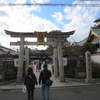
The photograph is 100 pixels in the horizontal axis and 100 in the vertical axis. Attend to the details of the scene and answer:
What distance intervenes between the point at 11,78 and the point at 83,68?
7864 millimetres

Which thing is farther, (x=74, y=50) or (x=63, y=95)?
(x=74, y=50)

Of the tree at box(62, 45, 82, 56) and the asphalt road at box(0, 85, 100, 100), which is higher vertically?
the tree at box(62, 45, 82, 56)

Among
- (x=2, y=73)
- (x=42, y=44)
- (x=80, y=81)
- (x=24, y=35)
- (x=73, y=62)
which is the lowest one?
(x=80, y=81)

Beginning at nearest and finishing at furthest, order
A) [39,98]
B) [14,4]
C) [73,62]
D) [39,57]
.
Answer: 1. [39,98]
2. [14,4]
3. [73,62]
4. [39,57]

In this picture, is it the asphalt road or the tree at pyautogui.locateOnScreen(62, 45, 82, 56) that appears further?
the tree at pyautogui.locateOnScreen(62, 45, 82, 56)

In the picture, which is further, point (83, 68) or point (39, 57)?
point (39, 57)

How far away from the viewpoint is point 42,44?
9.59m

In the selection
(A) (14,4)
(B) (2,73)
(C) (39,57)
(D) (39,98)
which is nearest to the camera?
(D) (39,98)

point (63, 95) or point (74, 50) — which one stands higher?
point (74, 50)

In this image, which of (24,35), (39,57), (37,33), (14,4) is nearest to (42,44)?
(37,33)

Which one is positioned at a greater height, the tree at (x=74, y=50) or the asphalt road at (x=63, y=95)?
the tree at (x=74, y=50)

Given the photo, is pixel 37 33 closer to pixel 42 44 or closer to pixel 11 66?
pixel 42 44

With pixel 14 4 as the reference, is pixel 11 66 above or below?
below

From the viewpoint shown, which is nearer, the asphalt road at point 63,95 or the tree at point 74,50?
the asphalt road at point 63,95
